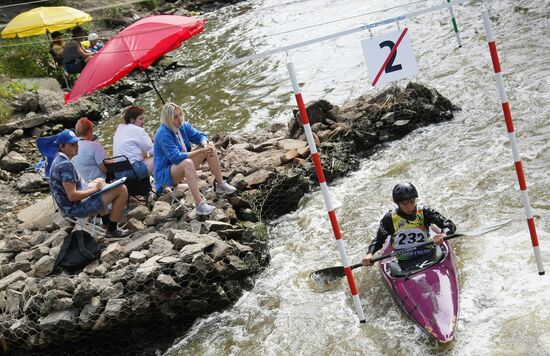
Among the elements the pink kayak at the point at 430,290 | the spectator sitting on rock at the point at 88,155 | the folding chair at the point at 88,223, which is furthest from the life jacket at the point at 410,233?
the spectator sitting on rock at the point at 88,155

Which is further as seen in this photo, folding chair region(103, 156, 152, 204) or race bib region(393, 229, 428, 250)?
folding chair region(103, 156, 152, 204)

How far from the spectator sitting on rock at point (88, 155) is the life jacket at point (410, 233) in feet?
11.8

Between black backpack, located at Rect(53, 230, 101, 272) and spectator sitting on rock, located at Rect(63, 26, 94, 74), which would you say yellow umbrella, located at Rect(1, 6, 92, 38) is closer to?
spectator sitting on rock, located at Rect(63, 26, 94, 74)

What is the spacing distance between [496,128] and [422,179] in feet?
5.35

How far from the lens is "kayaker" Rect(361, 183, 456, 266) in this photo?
520 centimetres

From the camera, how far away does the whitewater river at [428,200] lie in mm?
4938

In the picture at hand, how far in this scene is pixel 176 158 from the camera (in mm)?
6699

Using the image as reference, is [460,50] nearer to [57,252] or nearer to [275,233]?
[275,233]

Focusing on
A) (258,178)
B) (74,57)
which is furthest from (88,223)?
(74,57)

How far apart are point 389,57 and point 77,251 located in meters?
3.75

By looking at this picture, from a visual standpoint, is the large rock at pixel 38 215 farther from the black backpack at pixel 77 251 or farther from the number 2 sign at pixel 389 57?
the number 2 sign at pixel 389 57

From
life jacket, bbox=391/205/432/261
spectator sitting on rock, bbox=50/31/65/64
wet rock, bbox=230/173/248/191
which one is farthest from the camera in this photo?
spectator sitting on rock, bbox=50/31/65/64

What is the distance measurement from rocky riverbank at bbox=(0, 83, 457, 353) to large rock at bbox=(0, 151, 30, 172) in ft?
1.52

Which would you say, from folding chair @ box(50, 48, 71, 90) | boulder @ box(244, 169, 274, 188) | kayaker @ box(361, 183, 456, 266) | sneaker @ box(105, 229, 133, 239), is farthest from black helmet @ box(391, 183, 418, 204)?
folding chair @ box(50, 48, 71, 90)
